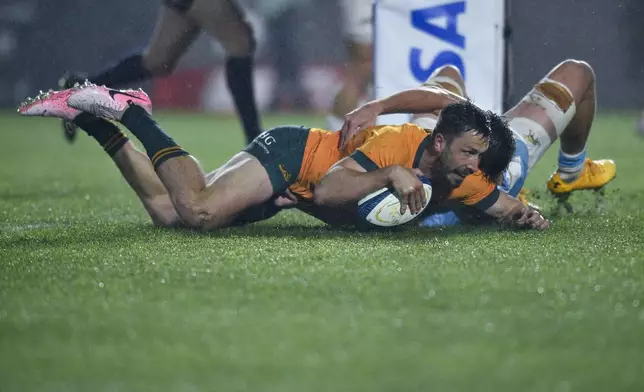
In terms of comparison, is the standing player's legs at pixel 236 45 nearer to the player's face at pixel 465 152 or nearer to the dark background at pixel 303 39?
the dark background at pixel 303 39

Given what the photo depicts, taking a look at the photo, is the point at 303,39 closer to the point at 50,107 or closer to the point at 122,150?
the point at 122,150

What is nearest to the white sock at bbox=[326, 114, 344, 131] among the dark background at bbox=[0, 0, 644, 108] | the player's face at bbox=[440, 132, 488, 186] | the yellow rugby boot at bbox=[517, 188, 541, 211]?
the dark background at bbox=[0, 0, 644, 108]

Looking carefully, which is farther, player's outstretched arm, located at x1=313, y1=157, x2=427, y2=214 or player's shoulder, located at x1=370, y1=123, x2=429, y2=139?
player's shoulder, located at x1=370, y1=123, x2=429, y2=139

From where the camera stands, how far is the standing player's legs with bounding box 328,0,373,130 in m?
8.38

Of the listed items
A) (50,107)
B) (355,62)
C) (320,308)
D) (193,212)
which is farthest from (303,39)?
(320,308)

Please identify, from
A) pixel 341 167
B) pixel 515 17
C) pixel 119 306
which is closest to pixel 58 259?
pixel 119 306

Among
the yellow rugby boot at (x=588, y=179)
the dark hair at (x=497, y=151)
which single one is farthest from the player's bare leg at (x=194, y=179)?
the yellow rugby boot at (x=588, y=179)

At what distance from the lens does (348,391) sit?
2.07 metres

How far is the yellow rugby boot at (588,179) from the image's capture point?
5215 millimetres

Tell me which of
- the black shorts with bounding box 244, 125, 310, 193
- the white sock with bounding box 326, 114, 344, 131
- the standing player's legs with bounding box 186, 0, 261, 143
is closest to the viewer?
the black shorts with bounding box 244, 125, 310, 193

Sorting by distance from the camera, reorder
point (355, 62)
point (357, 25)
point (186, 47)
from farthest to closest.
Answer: point (355, 62), point (357, 25), point (186, 47)

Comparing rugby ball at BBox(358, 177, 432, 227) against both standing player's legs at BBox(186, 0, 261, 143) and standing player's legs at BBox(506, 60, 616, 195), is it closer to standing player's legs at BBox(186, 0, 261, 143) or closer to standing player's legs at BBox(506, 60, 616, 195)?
standing player's legs at BBox(506, 60, 616, 195)

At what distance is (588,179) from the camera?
5270mm

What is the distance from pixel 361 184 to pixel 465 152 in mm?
427
